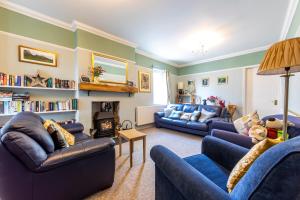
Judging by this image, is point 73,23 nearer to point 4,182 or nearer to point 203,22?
point 203,22

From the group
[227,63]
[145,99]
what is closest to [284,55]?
[145,99]

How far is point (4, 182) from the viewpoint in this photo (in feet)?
4.04

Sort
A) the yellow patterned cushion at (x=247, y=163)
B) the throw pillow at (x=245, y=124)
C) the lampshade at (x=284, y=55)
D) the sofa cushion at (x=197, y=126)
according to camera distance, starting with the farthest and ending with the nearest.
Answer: the sofa cushion at (x=197, y=126) < the throw pillow at (x=245, y=124) < the lampshade at (x=284, y=55) < the yellow patterned cushion at (x=247, y=163)

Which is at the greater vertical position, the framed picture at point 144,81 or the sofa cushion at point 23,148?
the framed picture at point 144,81

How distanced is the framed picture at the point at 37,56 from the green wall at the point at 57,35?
26 cm

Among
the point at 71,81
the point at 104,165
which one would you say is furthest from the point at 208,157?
the point at 71,81

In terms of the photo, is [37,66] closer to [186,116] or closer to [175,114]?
[175,114]

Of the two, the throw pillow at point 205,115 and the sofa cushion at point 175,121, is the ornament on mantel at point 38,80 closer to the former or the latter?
the sofa cushion at point 175,121

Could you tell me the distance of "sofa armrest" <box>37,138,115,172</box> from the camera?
4.01 feet

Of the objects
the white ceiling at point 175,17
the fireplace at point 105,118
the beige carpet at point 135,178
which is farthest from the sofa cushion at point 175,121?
the white ceiling at point 175,17

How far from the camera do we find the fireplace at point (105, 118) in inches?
136

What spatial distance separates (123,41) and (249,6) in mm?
2845

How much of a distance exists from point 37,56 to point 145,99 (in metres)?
3.10

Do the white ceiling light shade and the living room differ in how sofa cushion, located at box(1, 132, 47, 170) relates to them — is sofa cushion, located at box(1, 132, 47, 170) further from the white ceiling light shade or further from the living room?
the white ceiling light shade
